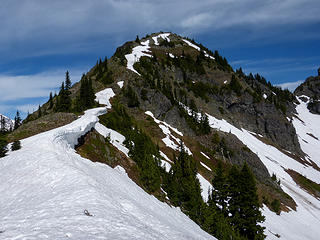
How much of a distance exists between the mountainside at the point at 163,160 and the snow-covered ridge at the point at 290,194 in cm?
46

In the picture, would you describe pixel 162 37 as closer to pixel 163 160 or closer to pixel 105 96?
pixel 105 96

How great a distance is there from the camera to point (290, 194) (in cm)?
7388

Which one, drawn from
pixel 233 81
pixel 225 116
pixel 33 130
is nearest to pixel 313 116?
→ pixel 233 81

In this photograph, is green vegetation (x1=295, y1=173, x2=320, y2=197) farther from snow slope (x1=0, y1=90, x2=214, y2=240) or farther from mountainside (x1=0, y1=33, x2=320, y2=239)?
snow slope (x1=0, y1=90, x2=214, y2=240)

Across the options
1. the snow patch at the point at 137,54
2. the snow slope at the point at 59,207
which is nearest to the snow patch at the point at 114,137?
the snow slope at the point at 59,207

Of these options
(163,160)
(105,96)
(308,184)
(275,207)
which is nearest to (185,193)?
(163,160)

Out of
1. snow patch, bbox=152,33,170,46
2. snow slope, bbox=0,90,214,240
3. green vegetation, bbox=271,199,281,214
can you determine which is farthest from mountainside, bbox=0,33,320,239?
snow patch, bbox=152,33,170,46

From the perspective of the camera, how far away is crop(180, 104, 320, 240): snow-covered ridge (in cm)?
4962

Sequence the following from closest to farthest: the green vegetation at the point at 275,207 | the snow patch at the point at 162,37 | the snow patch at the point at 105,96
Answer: the green vegetation at the point at 275,207
the snow patch at the point at 105,96
the snow patch at the point at 162,37

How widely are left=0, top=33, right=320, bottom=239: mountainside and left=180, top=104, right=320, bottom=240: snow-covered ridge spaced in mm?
455

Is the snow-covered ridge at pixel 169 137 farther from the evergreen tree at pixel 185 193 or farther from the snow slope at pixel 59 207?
the snow slope at pixel 59 207

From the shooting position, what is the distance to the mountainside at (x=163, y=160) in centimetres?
1340

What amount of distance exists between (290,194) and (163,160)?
49794mm

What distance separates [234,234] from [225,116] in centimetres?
9293
